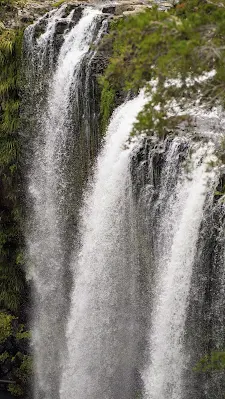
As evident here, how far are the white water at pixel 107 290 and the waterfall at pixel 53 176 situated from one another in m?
1.06

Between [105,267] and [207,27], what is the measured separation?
22.0 ft

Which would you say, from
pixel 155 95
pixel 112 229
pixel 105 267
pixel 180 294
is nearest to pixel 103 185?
pixel 112 229

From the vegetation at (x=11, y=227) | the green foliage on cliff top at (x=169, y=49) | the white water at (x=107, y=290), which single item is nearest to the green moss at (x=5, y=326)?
the vegetation at (x=11, y=227)

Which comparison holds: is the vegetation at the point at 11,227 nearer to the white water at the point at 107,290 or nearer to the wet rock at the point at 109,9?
the wet rock at the point at 109,9

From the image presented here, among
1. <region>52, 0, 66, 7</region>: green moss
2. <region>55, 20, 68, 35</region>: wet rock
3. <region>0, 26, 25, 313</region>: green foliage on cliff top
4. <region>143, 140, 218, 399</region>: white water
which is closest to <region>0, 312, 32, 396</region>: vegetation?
<region>0, 26, 25, 313</region>: green foliage on cliff top

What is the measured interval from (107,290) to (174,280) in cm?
231

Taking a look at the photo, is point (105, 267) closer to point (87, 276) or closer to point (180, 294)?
point (87, 276)

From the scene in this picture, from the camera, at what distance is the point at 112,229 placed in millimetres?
11727

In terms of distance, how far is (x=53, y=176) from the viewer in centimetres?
1370

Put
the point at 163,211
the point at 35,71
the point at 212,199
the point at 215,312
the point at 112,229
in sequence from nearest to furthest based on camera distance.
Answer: the point at 212,199, the point at 215,312, the point at 163,211, the point at 112,229, the point at 35,71

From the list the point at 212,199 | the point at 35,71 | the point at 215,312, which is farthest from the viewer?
the point at 35,71

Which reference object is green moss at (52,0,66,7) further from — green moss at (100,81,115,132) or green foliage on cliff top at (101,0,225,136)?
green foliage on cliff top at (101,0,225,136)

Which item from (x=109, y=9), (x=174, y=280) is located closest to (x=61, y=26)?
(x=109, y=9)

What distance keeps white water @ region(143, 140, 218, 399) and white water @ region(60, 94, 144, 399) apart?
106 cm
